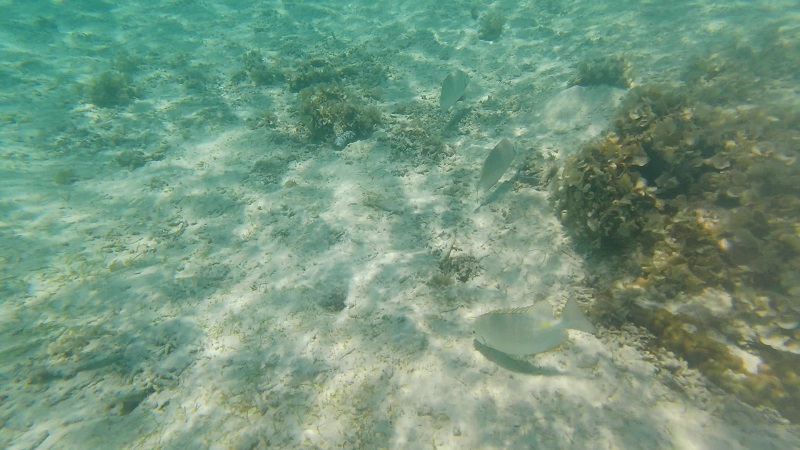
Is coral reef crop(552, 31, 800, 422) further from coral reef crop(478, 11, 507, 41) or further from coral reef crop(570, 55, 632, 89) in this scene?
coral reef crop(478, 11, 507, 41)

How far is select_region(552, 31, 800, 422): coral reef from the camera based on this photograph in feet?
8.38

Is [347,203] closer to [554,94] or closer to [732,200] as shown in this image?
[732,200]

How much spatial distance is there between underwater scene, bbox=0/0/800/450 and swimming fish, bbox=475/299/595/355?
0.06ft

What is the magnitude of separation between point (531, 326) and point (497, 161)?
7.07 ft

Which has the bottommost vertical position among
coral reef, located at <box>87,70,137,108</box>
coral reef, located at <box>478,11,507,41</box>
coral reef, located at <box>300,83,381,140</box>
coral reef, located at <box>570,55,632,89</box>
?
coral reef, located at <box>300,83,381,140</box>

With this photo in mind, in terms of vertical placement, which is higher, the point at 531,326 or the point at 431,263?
the point at 531,326

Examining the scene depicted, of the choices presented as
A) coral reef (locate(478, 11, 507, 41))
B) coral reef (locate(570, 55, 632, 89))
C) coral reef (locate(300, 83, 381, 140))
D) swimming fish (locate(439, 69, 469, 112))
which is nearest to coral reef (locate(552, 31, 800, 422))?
swimming fish (locate(439, 69, 469, 112))

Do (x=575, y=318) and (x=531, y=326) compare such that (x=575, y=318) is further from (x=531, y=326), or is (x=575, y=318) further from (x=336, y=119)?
(x=336, y=119)

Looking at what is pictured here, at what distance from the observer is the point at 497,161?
4008mm

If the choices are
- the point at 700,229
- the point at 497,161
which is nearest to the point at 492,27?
the point at 497,161

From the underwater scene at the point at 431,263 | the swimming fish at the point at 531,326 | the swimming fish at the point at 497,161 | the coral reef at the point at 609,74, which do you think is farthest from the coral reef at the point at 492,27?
the swimming fish at the point at 531,326

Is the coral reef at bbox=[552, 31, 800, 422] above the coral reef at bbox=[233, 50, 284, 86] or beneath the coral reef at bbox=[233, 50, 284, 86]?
beneath

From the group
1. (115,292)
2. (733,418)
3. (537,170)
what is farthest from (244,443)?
(537,170)

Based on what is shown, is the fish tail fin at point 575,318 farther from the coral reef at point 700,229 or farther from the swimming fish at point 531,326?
the coral reef at point 700,229
